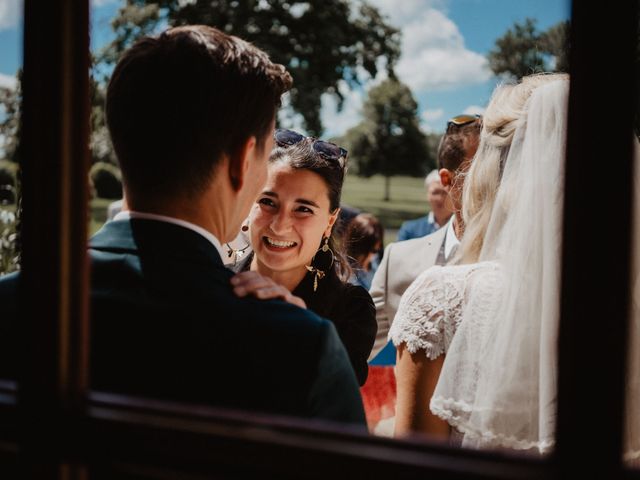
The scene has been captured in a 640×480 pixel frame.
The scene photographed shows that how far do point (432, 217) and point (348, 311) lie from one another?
4.25 meters

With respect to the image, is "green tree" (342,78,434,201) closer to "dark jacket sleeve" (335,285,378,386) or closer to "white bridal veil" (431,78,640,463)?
"dark jacket sleeve" (335,285,378,386)

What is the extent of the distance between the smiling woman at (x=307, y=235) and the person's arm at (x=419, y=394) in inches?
24.8

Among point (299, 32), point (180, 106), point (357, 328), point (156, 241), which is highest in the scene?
point (299, 32)

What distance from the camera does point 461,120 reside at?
3.59 m

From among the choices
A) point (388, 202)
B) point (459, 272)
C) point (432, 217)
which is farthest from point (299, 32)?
point (388, 202)

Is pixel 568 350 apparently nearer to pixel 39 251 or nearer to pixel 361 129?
pixel 39 251

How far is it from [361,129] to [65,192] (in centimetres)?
4121

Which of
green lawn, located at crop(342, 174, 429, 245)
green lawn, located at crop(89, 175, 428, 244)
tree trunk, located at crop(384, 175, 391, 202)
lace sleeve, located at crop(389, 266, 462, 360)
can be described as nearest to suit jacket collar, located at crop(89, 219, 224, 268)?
lace sleeve, located at crop(389, 266, 462, 360)

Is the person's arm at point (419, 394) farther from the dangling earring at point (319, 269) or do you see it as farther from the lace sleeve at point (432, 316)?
the dangling earring at point (319, 269)

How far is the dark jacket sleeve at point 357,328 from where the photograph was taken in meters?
2.62

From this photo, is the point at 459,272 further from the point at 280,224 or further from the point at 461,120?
the point at 461,120

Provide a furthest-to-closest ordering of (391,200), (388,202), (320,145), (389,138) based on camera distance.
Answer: (389,138) → (391,200) → (388,202) → (320,145)

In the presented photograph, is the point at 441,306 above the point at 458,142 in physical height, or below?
below

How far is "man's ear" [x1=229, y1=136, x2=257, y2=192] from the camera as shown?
1294 mm
